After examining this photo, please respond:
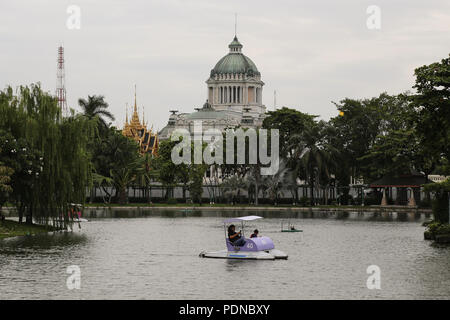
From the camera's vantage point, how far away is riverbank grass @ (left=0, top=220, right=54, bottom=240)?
57625 millimetres

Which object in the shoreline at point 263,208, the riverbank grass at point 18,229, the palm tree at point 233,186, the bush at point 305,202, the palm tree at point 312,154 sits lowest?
the riverbank grass at point 18,229

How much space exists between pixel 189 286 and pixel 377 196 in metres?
90.8

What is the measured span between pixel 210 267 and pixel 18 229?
2113cm

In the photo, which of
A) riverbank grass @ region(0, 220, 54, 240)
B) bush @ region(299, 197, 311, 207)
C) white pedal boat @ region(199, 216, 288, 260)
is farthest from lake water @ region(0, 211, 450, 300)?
bush @ region(299, 197, 311, 207)

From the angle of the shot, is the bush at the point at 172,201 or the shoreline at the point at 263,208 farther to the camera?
the bush at the point at 172,201

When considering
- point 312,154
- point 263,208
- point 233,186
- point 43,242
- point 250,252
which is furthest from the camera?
point 233,186

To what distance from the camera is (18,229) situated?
2352 inches

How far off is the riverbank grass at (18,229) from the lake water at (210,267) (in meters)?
1.36

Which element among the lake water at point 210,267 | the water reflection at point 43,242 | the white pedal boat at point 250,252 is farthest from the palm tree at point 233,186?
the white pedal boat at point 250,252

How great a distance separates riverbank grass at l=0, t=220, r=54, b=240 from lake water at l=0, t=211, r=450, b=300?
4.46 feet

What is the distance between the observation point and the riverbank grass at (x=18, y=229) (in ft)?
189

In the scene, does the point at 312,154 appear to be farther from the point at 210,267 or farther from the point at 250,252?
the point at 210,267

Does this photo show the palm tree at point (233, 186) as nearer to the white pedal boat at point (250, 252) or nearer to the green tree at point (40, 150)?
the green tree at point (40, 150)

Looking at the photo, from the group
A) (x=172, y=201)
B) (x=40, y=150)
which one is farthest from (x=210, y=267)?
(x=172, y=201)
